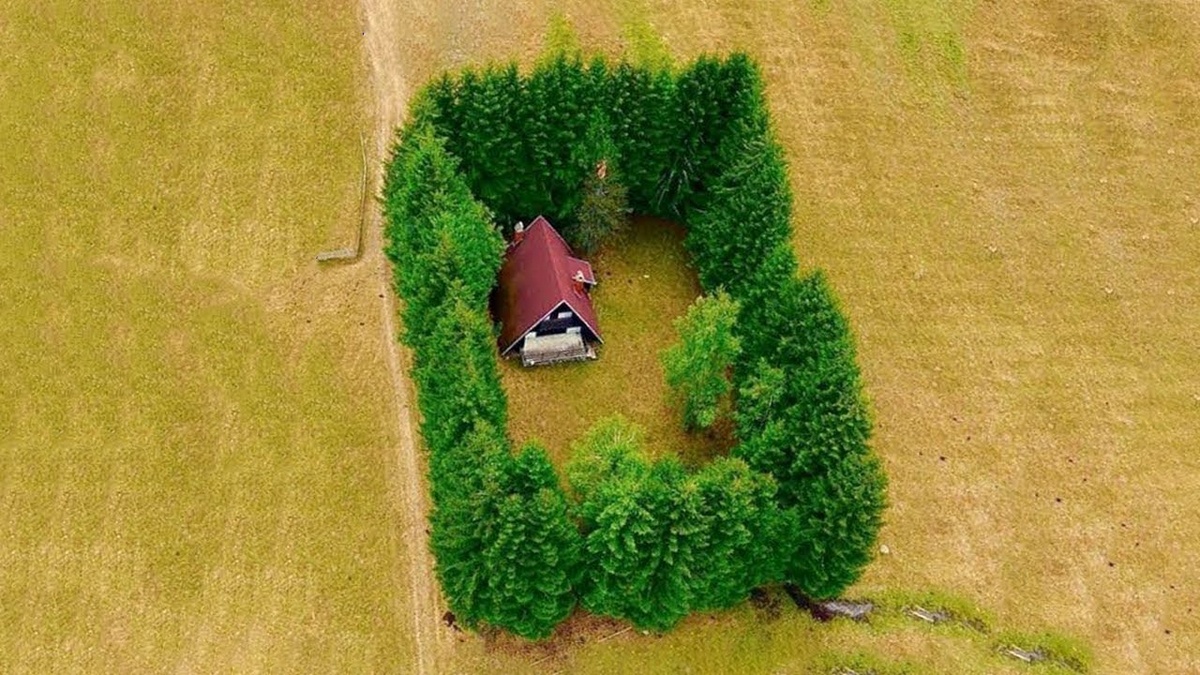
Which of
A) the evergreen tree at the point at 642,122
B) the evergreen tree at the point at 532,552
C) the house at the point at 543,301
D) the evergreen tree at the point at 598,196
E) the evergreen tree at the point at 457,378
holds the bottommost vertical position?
the evergreen tree at the point at 532,552

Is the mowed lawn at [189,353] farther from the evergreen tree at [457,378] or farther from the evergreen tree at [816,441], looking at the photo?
the evergreen tree at [816,441]

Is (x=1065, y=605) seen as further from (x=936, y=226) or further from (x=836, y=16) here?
(x=836, y=16)

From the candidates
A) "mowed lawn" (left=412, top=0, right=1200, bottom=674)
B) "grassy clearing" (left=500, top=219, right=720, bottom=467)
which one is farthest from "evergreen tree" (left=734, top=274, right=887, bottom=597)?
"grassy clearing" (left=500, top=219, right=720, bottom=467)

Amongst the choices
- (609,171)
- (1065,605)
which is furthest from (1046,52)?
(1065,605)

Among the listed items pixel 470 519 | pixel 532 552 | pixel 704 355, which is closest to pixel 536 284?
pixel 704 355

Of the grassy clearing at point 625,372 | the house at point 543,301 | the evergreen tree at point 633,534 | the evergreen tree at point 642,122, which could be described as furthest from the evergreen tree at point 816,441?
the evergreen tree at point 642,122

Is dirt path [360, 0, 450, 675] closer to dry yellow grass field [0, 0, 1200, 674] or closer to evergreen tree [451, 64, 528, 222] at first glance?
dry yellow grass field [0, 0, 1200, 674]
